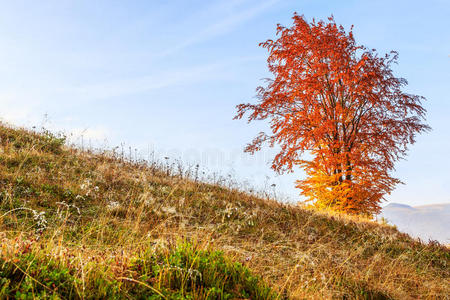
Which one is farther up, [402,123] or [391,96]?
[391,96]

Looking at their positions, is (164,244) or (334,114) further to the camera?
(334,114)

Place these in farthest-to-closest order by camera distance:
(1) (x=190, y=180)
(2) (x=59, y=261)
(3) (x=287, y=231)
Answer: (1) (x=190, y=180)
(3) (x=287, y=231)
(2) (x=59, y=261)

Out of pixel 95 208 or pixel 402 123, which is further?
pixel 402 123

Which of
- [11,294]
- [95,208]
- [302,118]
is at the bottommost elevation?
[11,294]

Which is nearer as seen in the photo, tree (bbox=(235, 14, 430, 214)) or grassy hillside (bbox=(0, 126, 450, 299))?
grassy hillside (bbox=(0, 126, 450, 299))

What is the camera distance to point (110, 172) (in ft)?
35.0

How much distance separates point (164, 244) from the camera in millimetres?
4188

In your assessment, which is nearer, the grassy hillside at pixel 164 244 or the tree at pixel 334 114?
the grassy hillside at pixel 164 244

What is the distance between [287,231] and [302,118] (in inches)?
279

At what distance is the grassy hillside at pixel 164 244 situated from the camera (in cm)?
319

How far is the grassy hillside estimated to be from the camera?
3.19 metres

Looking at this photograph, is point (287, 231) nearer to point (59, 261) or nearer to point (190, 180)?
point (190, 180)

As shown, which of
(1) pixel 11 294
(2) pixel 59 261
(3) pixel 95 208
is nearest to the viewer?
(1) pixel 11 294

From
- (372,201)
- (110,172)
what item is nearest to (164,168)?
(110,172)
